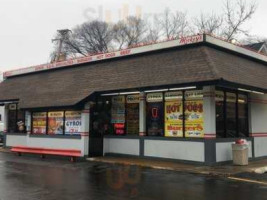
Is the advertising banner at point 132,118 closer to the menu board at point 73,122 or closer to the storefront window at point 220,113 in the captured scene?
the menu board at point 73,122

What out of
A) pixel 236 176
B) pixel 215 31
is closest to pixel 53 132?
pixel 236 176

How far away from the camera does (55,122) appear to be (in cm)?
2203

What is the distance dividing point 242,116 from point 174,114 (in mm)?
3355

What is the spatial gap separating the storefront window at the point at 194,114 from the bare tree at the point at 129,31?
158ft

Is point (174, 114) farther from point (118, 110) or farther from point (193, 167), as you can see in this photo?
point (118, 110)

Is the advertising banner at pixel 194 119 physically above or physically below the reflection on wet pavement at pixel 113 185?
above

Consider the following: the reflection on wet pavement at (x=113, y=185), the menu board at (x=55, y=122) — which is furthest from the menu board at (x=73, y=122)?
the reflection on wet pavement at (x=113, y=185)

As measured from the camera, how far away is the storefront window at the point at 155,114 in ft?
61.0

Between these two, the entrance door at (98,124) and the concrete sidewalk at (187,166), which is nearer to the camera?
the concrete sidewalk at (187,166)

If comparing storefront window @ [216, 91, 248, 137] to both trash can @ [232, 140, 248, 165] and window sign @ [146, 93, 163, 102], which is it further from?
window sign @ [146, 93, 163, 102]

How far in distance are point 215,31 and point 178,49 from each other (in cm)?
3228

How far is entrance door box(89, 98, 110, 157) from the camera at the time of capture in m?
20.1

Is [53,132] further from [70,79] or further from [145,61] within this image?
[145,61]

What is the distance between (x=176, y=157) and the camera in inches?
688
